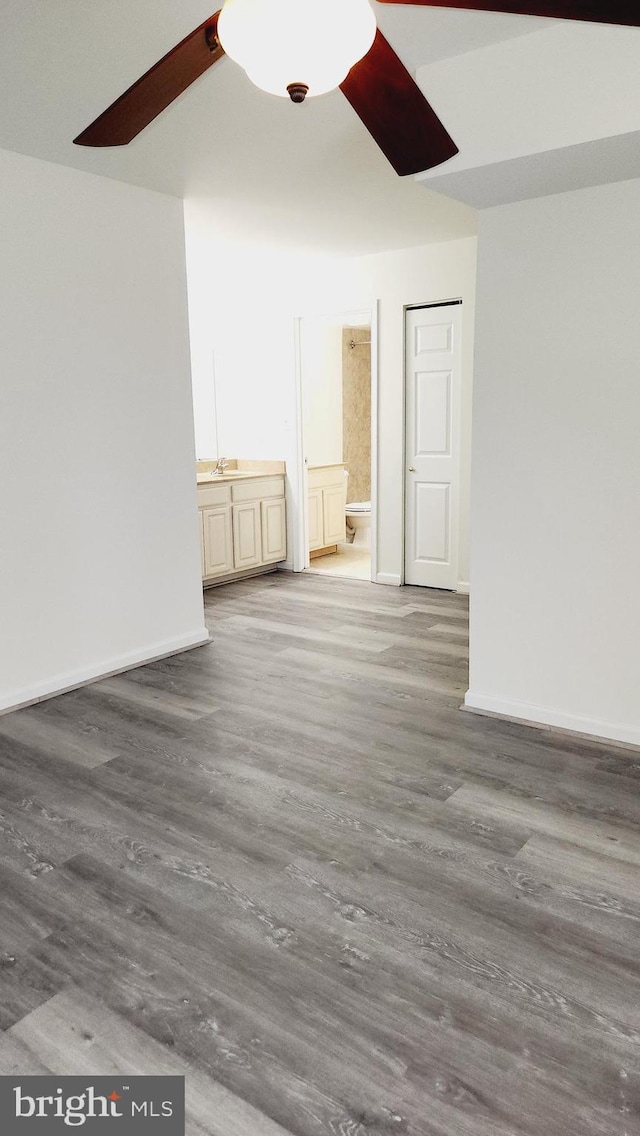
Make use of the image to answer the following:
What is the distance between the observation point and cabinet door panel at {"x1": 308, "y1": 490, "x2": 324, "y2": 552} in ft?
22.5

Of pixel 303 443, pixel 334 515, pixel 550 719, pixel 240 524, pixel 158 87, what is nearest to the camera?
pixel 158 87

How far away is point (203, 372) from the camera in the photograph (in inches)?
267

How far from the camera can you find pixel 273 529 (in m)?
6.43

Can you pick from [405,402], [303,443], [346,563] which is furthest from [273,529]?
[405,402]

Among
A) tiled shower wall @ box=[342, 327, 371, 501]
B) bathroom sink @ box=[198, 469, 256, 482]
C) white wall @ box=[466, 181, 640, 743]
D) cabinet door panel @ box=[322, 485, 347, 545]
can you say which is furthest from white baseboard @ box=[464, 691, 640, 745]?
tiled shower wall @ box=[342, 327, 371, 501]

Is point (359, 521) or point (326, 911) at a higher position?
point (359, 521)

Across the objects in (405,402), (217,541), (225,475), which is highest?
(405,402)

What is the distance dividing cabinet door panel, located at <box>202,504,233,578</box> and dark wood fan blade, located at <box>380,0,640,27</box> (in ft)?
14.1

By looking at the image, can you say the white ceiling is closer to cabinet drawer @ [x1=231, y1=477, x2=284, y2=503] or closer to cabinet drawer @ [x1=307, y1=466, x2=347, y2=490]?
cabinet drawer @ [x1=231, y1=477, x2=284, y2=503]

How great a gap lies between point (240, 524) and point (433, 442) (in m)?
1.63

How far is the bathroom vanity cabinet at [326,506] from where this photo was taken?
6.86 metres

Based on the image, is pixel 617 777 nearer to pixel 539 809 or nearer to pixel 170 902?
pixel 539 809

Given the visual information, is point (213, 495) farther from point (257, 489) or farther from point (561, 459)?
point (561, 459)

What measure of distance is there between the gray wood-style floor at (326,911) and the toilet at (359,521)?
3914 mm
